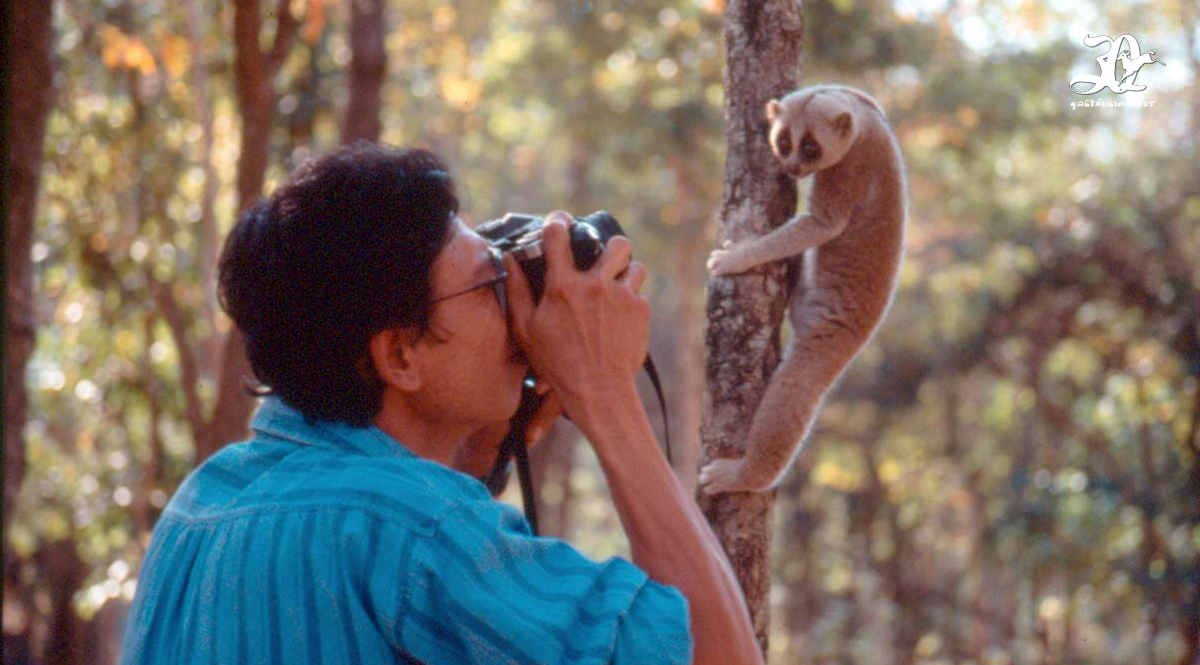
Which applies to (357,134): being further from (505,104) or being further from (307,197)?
(505,104)

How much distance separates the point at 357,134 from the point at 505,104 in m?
10.00

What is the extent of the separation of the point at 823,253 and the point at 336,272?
184 centimetres

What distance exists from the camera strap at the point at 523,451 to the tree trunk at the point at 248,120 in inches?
141

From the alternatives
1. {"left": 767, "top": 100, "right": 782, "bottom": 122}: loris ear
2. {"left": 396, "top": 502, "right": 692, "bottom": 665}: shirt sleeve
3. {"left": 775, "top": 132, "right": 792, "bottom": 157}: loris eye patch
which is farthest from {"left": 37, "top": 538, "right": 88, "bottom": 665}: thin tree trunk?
{"left": 396, "top": 502, "right": 692, "bottom": 665}: shirt sleeve

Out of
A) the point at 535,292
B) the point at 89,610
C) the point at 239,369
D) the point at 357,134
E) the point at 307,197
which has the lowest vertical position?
the point at 89,610

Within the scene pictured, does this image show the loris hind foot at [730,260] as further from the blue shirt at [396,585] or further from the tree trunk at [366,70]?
the tree trunk at [366,70]

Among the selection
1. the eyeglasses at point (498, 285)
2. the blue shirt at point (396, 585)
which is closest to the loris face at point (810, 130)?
the eyeglasses at point (498, 285)

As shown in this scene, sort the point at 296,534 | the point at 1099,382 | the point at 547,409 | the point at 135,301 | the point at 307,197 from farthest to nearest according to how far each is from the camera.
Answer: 1. the point at 1099,382
2. the point at 135,301
3. the point at 547,409
4. the point at 307,197
5. the point at 296,534

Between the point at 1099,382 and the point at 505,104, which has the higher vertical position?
the point at 505,104

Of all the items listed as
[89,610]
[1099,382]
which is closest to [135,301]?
[89,610]

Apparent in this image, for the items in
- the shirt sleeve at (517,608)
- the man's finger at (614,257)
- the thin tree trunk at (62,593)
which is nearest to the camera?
the shirt sleeve at (517,608)

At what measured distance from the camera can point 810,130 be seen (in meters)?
2.96

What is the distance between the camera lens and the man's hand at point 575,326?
1494mm

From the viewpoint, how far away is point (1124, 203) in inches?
404
